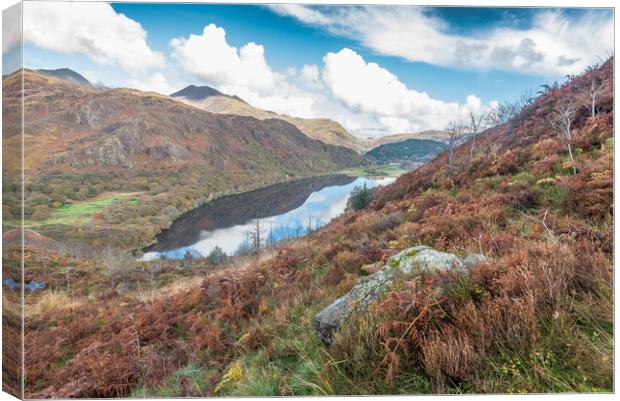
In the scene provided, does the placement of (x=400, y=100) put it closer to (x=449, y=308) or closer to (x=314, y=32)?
(x=314, y=32)

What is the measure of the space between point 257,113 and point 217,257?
809 centimetres

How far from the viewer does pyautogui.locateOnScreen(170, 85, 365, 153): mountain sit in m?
5.37

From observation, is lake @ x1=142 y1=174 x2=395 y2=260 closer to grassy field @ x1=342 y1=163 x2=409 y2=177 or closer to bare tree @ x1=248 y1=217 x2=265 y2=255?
bare tree @ x1=248 y1=217 x2=265 y2=255

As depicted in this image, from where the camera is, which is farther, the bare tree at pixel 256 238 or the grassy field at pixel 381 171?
the bare tree at pixel 256 238

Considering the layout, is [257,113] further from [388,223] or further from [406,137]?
[388,223]

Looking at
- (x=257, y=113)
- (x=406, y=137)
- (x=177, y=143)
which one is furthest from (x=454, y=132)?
(x=177, y=143)

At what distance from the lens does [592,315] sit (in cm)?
169

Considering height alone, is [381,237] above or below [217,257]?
above

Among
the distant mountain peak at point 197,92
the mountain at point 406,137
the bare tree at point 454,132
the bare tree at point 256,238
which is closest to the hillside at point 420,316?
the bare tree at point 454,132

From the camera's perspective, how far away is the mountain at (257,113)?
537cm

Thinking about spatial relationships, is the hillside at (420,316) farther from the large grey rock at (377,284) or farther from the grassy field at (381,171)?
the grassy field at (381,171)

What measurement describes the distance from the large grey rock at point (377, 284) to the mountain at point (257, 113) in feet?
10.3

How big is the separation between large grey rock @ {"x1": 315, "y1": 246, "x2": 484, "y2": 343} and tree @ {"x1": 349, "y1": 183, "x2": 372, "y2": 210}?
7.63 m

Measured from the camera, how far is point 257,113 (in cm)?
616
